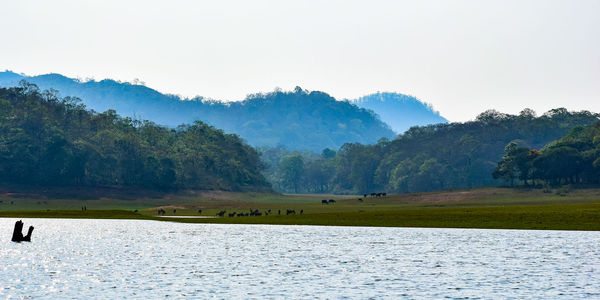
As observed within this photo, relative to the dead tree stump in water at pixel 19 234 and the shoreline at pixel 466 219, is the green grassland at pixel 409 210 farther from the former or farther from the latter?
the dead tree stump in water at pixel 19 234

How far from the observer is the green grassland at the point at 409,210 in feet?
260

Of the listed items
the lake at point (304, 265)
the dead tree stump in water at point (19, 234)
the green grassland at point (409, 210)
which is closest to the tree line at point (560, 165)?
the green grassland at point (409, 210)

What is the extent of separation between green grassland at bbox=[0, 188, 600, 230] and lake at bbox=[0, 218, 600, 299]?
24.7 feet

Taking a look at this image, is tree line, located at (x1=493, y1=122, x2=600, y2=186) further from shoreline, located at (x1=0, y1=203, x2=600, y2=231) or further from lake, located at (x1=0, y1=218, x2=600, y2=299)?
lake, located at (x1=0, y1=218, x2=600, y2=299)

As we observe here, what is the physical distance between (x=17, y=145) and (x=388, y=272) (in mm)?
155074

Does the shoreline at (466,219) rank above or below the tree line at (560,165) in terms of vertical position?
below

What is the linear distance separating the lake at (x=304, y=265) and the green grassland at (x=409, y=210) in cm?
752

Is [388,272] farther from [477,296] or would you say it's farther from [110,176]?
[110,176]

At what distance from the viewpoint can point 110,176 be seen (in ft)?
608

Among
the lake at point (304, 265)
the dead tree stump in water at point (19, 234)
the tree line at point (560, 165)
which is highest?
the tree line at point (560, 165)

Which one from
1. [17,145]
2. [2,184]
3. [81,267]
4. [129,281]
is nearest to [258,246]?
[81,267]

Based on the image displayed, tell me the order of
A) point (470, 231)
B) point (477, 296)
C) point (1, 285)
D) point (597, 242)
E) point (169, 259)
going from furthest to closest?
point (470, 231) < point (597, 242) < point (169, 259) < point (1, 285) < point (477, 296)

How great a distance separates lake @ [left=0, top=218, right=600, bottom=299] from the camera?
3344cm

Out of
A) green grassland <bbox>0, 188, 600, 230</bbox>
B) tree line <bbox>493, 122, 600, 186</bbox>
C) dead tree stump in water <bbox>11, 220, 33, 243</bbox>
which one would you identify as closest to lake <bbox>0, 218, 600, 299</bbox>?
dead tree stump in water <bbox>11, 220, 33, 243</bbox>
